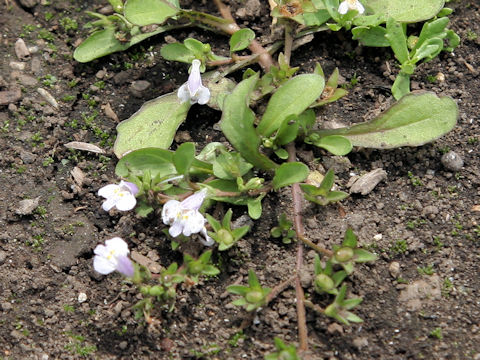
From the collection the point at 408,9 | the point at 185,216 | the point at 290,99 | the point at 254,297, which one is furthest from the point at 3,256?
the point at 408,9

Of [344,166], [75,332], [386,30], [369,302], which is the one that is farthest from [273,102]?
[75,332]

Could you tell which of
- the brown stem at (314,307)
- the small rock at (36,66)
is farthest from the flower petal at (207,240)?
the small rock at (36,66)

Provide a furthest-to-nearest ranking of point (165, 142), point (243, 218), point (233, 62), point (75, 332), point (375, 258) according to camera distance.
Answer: point (233, 62)
point (165, 142)
point (243, 218)
point (75, 332)
point (375, 258)

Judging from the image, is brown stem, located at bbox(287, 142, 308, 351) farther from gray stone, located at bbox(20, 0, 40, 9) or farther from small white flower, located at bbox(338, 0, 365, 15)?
gray stone, located at bbox(20, 0, 40, 9)

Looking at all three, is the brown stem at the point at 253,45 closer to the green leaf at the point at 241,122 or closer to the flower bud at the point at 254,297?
the green leaf at the point at 241,122

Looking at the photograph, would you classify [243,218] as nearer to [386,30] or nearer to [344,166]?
[344,166]

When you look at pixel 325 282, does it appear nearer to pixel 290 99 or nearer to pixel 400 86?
pixel 290 99
